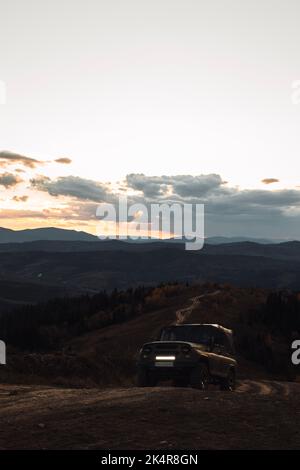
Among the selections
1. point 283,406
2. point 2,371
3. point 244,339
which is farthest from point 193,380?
point 244,339

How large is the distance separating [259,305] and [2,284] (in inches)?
5347

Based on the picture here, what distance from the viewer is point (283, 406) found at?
12797 millimetres

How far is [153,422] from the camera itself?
33.7 ft

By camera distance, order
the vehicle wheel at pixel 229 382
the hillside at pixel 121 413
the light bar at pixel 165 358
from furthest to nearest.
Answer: the vehicle wheel at pixel 229 382, the light bar at pixel 165 358, the hillside at pixel 121 413

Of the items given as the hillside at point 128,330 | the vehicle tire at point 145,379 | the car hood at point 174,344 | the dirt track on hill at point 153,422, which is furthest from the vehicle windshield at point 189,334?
the hillside at point 128,330

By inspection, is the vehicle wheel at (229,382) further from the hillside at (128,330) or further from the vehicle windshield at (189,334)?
the hillside at (128,330)

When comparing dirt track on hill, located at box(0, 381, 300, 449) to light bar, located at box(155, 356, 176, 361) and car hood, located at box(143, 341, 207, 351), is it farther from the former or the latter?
car hood, located at box(143, 341, 207, 351)

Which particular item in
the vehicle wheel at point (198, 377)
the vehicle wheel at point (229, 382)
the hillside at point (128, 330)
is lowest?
the hillside at point (128, 330)

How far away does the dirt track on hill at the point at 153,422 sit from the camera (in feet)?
29.5

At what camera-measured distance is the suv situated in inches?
617

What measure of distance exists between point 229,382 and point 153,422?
27.1 ft
